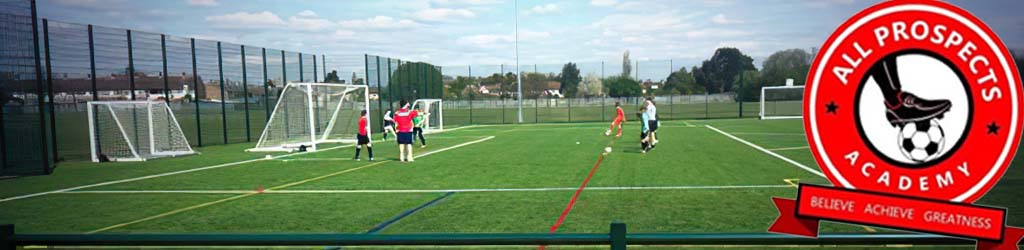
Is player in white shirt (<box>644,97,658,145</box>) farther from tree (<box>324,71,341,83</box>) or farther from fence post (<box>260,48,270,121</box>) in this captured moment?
tree (<box>324,71,341,83</box>)

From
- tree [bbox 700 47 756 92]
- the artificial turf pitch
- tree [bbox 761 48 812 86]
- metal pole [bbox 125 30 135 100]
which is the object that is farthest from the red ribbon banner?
tree [bbox 700 47 756 92]

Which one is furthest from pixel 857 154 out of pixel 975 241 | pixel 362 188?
pixel 362 188

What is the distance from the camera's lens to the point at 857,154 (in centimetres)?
167

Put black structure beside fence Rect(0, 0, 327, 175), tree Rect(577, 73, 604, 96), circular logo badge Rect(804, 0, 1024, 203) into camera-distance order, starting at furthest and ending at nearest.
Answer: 1. tree Rect(577, 73, 604, 96)
2. black structure beside fence Rect(0, 0, 327, 175)
3. circular logo badge Rect(804, 0, 1024, 203)

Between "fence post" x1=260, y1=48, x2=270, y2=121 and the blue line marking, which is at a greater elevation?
"fence post" x1=260, y1=48, x2=270, y2=121

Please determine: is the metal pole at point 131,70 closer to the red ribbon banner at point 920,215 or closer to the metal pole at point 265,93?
the metal pole at point 265,93

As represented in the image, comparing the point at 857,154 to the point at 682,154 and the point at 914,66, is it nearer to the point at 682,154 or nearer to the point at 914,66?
the point at 914,66

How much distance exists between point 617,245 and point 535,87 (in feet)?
169

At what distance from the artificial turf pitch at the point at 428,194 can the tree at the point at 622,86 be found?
33388mm

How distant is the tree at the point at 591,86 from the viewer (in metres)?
52.2

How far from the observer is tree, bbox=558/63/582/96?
52812mm

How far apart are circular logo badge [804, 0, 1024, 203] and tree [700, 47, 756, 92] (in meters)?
48.7

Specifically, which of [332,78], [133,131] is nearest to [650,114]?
[133,131]

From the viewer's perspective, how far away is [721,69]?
49969mm
